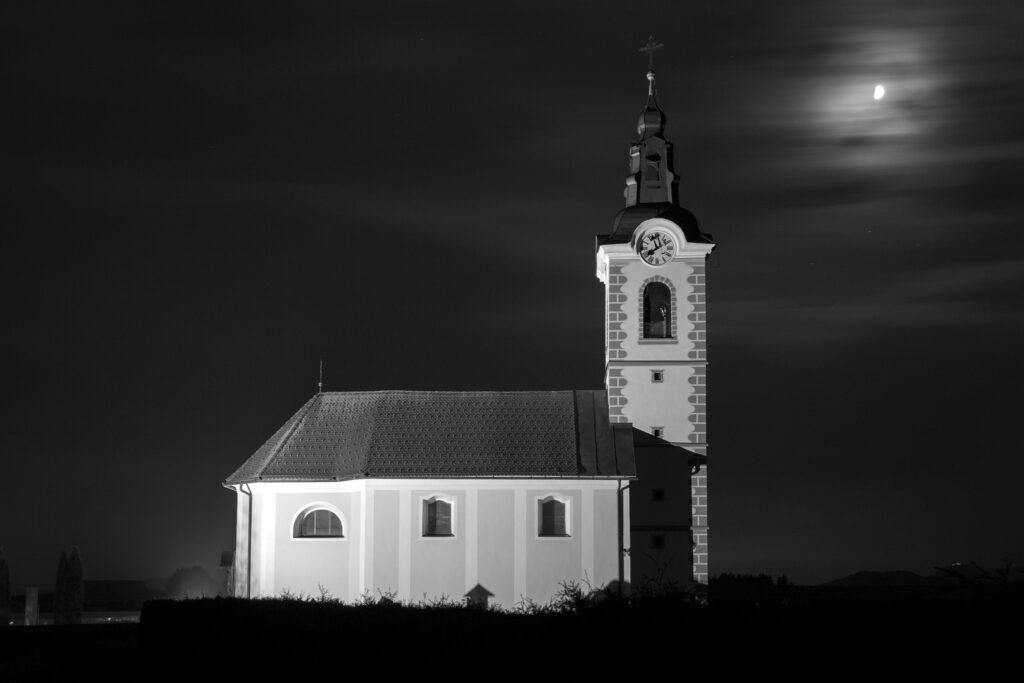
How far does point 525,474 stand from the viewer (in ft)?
147

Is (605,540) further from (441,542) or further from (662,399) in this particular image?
(662,399)

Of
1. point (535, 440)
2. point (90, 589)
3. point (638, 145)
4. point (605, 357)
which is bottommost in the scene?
point (90, 589)

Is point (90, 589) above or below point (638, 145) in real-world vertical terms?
below

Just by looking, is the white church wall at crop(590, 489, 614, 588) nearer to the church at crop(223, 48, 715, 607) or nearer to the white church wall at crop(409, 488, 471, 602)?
the church at crop(223, 48, 715, 607)

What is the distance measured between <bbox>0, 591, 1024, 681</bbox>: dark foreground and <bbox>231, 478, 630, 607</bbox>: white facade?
16.6 m

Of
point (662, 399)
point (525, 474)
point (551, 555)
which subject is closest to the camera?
point (551, 555)

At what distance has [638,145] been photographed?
48.5 metres

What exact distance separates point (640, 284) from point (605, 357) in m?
2.84

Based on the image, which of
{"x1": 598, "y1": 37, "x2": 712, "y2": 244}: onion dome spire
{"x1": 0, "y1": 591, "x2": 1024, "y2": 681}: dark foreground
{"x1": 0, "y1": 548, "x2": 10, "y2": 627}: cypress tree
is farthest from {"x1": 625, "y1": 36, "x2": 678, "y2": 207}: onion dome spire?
{"x1": 0, "y1": 548, "x2": 10, "y2": 627}: cypress tree

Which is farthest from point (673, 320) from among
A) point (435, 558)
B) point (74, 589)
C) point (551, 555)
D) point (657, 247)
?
point (74, 589)

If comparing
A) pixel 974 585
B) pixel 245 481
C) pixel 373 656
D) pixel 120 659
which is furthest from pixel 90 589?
pixel 974 585

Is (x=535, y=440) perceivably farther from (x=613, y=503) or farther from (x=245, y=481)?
(x=245, y=481)

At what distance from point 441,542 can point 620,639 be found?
89.9 ft

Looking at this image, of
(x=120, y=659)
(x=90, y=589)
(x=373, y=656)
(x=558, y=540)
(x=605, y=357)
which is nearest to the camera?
(x=373, y=656)
